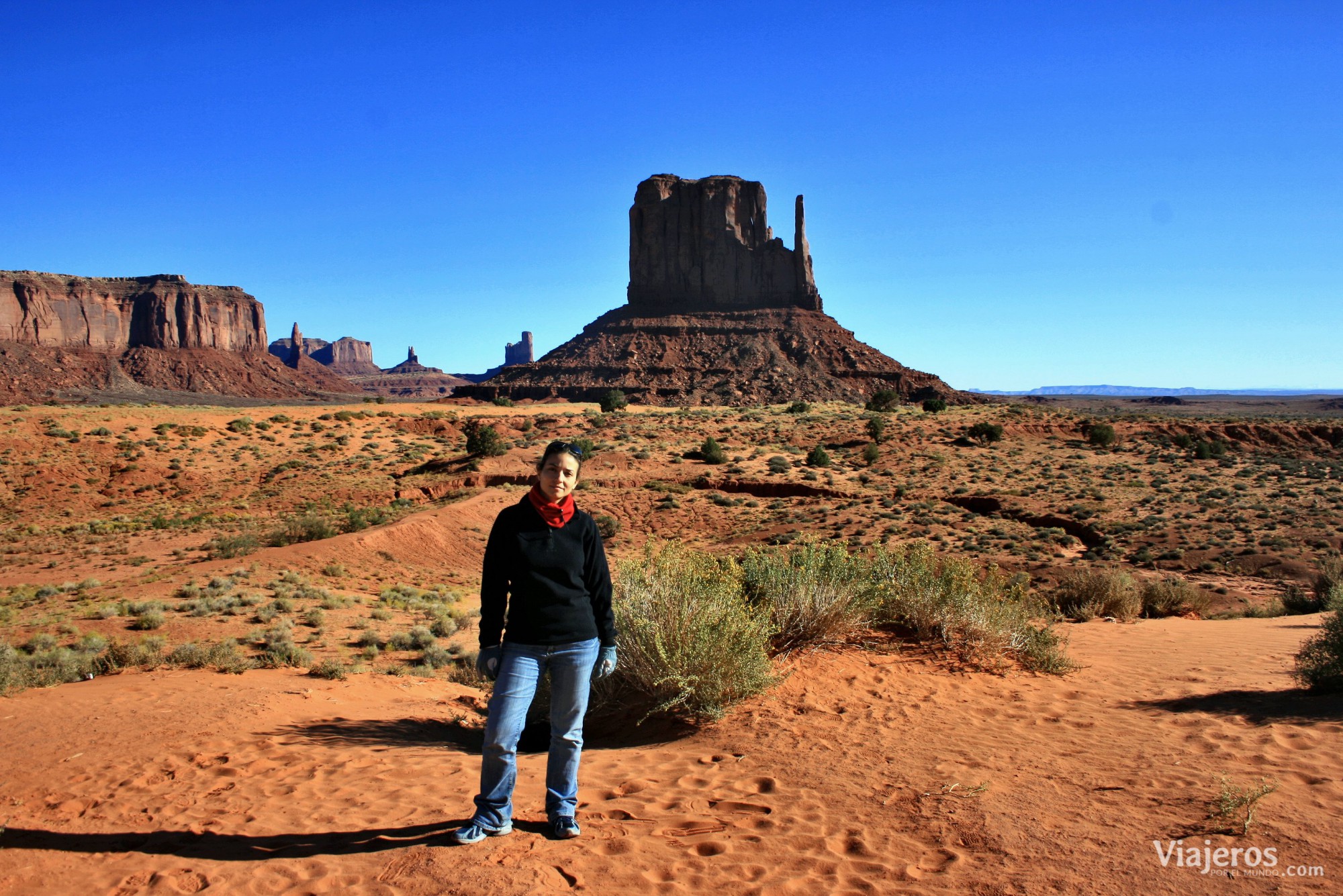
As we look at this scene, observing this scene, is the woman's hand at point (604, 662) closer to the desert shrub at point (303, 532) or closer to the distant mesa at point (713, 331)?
the desert shrub at point (303, 532)

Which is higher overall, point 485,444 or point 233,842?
point 485,444

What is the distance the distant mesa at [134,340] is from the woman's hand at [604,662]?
10677cm

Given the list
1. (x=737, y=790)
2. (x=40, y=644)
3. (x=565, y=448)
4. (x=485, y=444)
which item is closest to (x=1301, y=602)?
(x=737, y=790)

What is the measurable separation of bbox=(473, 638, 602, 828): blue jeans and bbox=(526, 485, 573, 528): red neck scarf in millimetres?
642

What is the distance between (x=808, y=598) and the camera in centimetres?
751

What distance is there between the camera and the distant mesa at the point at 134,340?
340ft

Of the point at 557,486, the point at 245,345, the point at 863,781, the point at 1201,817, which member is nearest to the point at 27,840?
the point at 557,486

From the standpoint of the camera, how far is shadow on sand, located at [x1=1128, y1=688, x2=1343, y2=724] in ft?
19.3

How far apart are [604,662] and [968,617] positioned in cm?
478

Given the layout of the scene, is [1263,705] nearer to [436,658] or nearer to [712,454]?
[436,658]

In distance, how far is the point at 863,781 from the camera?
488cm

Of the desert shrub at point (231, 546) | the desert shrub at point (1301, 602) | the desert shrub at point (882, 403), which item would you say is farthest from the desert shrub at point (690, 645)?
the desert shrub at point (882, 403)

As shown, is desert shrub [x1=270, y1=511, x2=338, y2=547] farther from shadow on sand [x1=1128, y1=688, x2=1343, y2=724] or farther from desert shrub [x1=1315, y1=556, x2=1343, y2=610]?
desert shrub [x1=1315, y1=556, x2=1343, y2=610]

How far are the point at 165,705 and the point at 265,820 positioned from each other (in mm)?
3162
